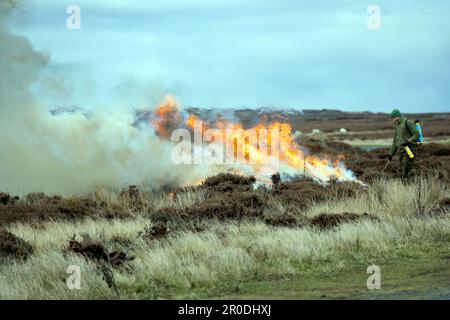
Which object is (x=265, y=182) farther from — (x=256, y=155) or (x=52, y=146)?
(x=52, y=146)

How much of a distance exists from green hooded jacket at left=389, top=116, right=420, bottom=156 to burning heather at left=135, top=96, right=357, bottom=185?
518cm

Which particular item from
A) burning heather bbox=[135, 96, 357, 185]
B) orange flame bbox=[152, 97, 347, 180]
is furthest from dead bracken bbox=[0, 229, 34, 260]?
orange flame bbox=[152, 97, 347, 180]

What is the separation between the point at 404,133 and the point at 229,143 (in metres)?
7.13

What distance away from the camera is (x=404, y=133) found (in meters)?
19.2

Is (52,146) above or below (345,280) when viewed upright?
above

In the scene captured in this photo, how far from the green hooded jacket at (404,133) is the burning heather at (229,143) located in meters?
5.18

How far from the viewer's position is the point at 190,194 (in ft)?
62.0

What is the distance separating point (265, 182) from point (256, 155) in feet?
8.06

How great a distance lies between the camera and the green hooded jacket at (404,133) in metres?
18.9

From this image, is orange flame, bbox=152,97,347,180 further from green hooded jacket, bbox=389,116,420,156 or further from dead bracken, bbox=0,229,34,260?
dead bracken, bbox=0,229,34,260

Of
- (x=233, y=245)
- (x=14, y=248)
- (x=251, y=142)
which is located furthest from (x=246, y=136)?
(x=14, y=248)

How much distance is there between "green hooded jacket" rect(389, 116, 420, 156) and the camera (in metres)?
18.9

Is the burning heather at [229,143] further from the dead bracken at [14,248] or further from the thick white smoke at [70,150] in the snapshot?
the dead bracken at [14,248]
